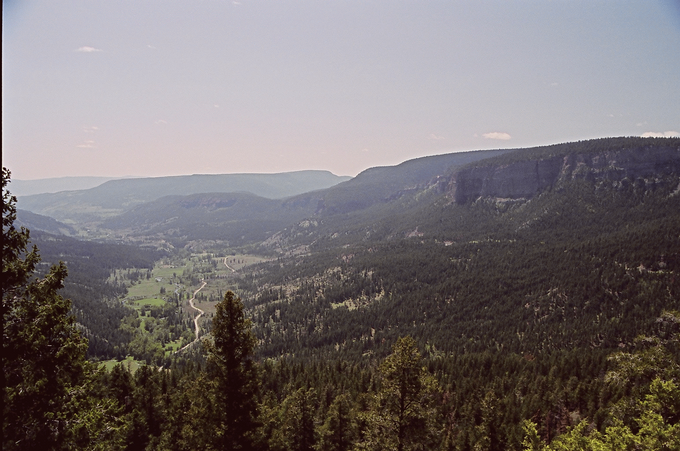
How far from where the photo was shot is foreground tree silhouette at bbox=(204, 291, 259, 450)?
797 inches

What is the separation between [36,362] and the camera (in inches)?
558

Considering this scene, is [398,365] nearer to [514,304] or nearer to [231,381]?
[231,381]

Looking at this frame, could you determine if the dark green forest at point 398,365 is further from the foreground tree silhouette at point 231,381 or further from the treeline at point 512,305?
the treeline at point 512,305

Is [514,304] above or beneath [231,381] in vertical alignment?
beneath

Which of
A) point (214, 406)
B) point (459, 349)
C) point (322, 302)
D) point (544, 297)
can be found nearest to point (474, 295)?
point (544, 297)

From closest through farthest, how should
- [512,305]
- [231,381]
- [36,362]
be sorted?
[36,362], [231,381], [512,305]

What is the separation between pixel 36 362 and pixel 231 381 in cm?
933

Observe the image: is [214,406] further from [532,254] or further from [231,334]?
[532,254]

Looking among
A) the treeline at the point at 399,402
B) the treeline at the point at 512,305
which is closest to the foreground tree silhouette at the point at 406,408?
the treeline at the point at 399,402

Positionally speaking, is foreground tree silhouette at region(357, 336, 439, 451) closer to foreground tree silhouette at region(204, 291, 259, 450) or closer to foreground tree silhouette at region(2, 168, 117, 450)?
foreground tree silhouette at region(204, 291, 259, 450)

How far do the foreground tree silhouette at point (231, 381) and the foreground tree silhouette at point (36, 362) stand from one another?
236 inches

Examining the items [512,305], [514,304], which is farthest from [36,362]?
[514,304]

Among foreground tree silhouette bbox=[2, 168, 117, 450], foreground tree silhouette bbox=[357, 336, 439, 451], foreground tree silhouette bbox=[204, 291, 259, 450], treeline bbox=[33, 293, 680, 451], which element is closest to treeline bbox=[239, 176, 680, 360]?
treeline bbox=[33, 293, 680, 451]

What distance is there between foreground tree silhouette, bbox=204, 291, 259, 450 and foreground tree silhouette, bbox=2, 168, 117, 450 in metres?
5.99
